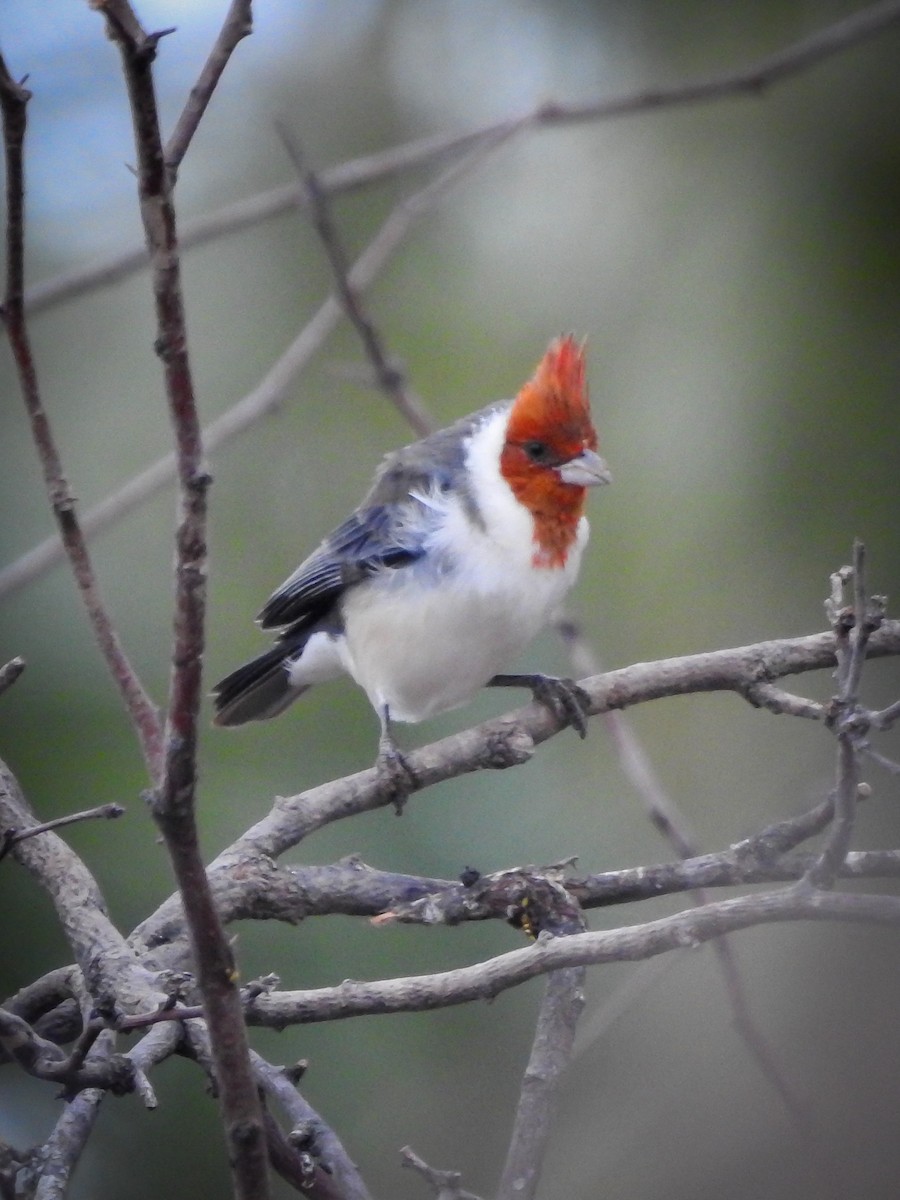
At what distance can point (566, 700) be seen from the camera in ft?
6.53

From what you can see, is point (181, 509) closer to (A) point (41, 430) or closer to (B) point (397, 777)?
(A) point (41, 430)

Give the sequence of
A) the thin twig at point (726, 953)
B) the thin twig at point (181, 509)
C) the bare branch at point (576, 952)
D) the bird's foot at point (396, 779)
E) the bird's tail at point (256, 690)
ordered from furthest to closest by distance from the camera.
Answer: the bird's tail at point (256, 690) < the bird's foot at point (396, 779) < the thin twig at point (726, 953) < the bare branch at point (576, 952) < the thin twig at point (181, 509)

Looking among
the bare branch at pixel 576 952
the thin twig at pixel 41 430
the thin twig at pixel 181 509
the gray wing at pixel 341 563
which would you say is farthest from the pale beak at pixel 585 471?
the thin twig at pixel 181 509

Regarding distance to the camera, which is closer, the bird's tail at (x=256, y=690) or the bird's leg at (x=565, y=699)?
the bird's leg at (x=565, y=699)

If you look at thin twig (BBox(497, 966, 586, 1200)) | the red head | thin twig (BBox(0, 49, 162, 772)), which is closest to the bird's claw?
the red head

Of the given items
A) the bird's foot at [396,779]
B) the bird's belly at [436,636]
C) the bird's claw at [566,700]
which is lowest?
the bird's foot at [396,779]

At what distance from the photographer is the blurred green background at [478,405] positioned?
2.53m

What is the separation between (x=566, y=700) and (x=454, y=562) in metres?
0.34

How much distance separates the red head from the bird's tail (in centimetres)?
54

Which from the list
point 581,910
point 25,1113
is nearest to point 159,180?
point 581,910

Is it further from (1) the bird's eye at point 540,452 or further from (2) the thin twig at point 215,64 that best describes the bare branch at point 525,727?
(2) the thin twig at point 215,64

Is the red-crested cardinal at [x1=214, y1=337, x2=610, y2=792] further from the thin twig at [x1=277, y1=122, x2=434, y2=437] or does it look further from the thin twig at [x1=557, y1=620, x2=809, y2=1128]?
the thin twig at [x1=277, y1=122, x2=434, y2=437]

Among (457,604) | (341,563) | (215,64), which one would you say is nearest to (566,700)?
(457,604)

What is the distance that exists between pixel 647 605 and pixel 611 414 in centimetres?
49
